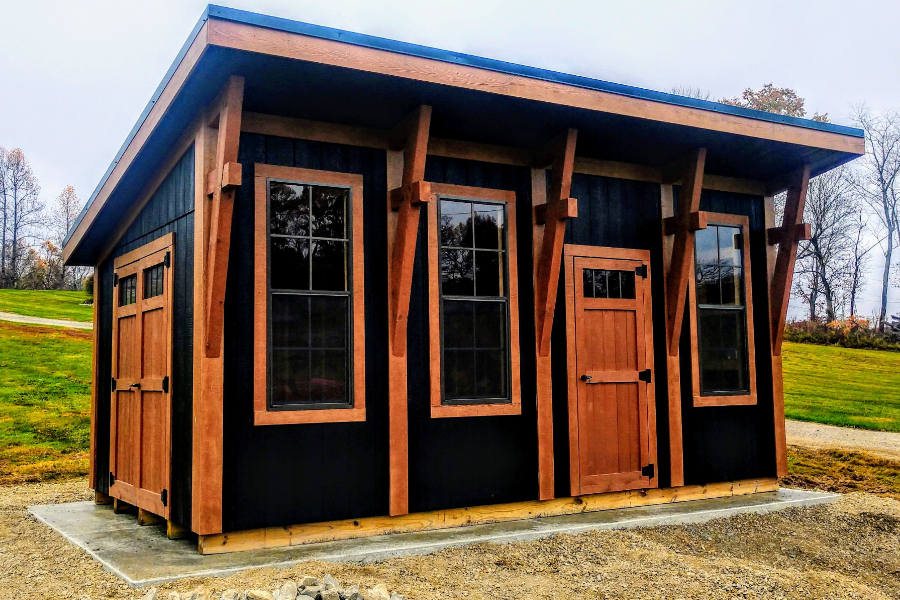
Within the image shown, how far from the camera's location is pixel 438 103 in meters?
4.95

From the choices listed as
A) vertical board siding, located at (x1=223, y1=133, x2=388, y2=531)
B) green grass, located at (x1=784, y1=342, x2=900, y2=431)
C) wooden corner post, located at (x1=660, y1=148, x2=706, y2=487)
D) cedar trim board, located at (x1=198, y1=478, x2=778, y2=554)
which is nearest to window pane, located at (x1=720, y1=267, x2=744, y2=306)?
wooden corner post, located at (x1=660, y1=148, x2=706, y2=487)

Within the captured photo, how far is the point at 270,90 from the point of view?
4.62m

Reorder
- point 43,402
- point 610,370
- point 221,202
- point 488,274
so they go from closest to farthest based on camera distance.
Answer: point 221,202 → point 488,274 → point 610,370 → point 43,402

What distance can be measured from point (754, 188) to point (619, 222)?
1583 millimetres

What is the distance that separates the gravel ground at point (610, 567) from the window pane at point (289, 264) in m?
1.77

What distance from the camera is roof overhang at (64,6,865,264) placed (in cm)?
415

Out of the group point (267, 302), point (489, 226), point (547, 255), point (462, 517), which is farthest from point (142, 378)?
point (547, 255)

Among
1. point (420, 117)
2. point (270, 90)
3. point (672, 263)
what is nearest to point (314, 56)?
point (270, 90)

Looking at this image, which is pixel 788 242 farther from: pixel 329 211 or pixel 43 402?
pixel 43 402

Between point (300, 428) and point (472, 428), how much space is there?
1.28 metres

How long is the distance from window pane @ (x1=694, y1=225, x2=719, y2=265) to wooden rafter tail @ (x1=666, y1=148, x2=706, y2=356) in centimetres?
45

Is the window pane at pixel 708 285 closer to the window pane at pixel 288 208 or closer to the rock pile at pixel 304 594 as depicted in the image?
the window pane at pixel 288 208

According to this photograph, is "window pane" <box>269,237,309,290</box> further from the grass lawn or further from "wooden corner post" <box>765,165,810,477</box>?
the grass lawn

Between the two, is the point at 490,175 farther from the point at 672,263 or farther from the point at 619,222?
the point at 672,263
